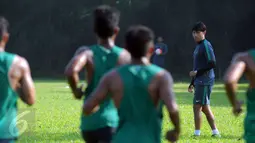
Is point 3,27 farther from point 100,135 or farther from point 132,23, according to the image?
point 132,23

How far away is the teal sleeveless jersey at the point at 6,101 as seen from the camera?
5.74 metres

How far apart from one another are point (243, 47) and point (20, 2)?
17.4 metres

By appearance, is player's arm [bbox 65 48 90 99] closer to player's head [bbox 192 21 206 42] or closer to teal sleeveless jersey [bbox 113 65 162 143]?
teal sleeveless jersey [bbox 113 65 162 143]

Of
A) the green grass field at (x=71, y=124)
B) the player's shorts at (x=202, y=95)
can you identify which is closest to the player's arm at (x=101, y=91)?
the green grass field at (x=71, y=124)

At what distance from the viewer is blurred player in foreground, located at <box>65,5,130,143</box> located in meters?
6.19

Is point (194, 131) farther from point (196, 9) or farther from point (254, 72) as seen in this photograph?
point (196, 9)

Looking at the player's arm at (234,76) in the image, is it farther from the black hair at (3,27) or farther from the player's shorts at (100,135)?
the black hair at (3,27)

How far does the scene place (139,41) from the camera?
518 centimetres

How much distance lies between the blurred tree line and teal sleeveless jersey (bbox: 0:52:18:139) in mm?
40412

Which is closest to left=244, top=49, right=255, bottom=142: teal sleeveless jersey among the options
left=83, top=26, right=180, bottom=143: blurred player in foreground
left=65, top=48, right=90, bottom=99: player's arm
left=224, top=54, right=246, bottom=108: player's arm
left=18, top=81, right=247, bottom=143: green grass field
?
left=224, top=54, right=246, bottom=108: player's arm

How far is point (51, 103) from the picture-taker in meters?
21.6

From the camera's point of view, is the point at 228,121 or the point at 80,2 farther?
the point at 80,2

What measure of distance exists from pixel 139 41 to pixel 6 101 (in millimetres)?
1297

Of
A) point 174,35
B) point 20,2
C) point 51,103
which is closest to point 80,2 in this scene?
point 20,2
